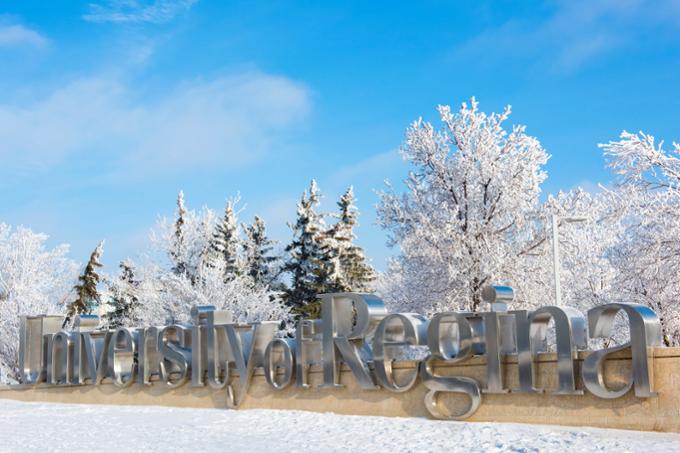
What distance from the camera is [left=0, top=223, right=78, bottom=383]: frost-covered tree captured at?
3388cm

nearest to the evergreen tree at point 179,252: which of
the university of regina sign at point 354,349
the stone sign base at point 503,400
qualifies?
the university of regina sign at point 354,349

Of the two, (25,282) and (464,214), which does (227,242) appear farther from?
(464,214)

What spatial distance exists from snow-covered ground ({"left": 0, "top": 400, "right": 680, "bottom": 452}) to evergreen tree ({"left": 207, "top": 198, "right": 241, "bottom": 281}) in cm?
2714

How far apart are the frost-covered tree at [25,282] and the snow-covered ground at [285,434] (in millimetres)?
18558

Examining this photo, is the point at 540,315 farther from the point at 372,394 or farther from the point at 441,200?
the point at 441,200

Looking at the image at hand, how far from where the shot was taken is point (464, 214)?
26.0 metres

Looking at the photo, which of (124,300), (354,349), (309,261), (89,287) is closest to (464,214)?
(354,349)

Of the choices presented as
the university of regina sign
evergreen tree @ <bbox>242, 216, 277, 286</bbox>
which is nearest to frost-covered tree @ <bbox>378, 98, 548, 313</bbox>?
the university of regina sign

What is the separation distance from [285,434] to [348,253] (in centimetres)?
3399

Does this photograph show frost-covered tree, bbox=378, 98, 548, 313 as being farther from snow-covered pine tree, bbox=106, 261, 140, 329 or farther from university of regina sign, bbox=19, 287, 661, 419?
snow-covered pine tree, bbox=106, 261, 140, 329

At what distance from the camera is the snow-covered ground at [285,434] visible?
11.0 meters

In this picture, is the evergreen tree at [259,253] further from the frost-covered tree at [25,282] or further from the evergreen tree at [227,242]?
the frost-covered tree at [25,282]

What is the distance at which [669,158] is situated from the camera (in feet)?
66.0

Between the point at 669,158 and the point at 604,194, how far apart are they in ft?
7.71
